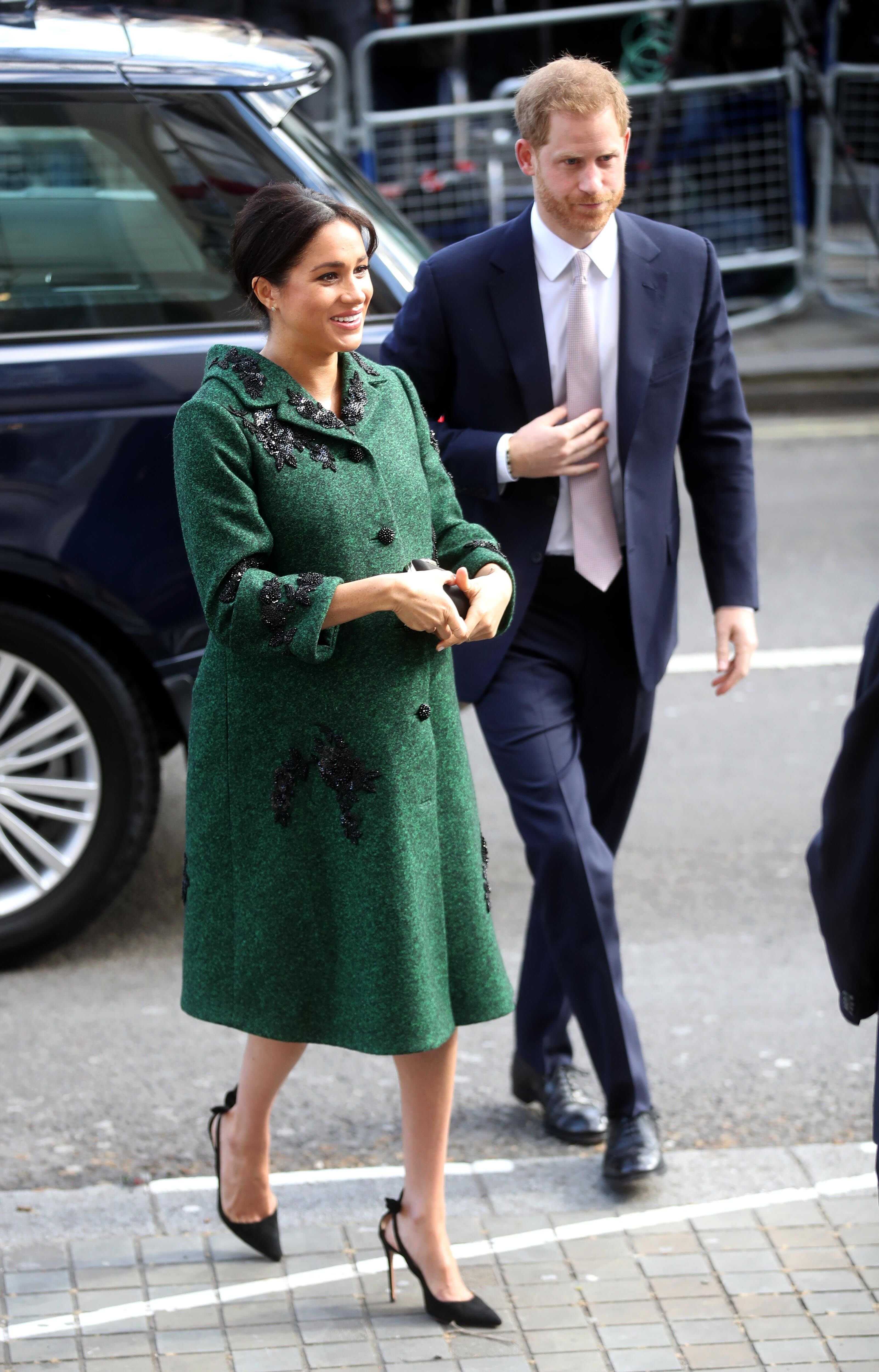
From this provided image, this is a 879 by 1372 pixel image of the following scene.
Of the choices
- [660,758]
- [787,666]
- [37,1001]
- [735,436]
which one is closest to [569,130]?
[735,436]

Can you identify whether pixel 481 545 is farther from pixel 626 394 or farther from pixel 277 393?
pixel 626 394

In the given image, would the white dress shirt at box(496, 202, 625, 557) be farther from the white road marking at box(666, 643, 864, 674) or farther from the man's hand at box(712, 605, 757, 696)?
the white road marking at box(666, 643, 864, 674)

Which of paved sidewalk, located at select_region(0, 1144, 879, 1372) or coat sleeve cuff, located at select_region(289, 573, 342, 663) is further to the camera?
paved sidewalk, located at select_region(0, 1144, 879, 1372)

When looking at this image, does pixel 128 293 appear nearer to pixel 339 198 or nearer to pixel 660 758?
pixel 339 198

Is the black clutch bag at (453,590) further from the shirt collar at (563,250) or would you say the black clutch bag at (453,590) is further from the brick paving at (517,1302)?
the brick paving at (517,1302)

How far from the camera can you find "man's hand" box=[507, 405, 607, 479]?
135 inches

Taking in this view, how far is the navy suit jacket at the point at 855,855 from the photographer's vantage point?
2.38 metres

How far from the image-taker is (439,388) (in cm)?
365

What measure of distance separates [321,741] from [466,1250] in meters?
1.03

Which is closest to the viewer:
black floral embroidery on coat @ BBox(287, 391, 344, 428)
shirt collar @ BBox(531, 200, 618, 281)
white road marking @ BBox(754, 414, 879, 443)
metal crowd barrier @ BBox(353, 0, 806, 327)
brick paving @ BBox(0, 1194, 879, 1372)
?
black floral embroidery on coat @ BBox(287, 391, 344, 428)

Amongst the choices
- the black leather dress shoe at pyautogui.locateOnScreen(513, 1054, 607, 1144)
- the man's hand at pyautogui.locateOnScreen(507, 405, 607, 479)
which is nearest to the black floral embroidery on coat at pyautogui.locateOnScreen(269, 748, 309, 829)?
the man's hand at pyautogui.locateOnScreen(507, 405, 607, 479)

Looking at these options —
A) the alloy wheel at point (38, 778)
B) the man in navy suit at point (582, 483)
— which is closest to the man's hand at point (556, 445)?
the man in navy suit at point (582, 483)

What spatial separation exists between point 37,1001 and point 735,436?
2.10 metres

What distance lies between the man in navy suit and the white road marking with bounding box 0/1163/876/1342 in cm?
12
